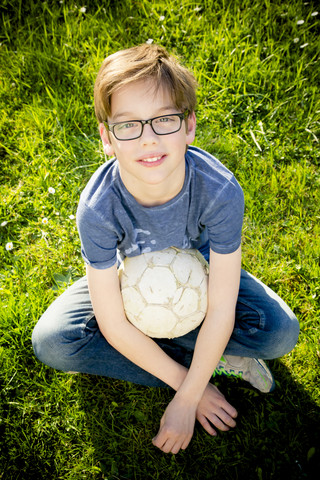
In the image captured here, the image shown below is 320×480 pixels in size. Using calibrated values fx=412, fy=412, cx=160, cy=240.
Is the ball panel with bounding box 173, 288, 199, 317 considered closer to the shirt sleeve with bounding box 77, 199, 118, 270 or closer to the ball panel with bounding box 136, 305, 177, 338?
the ball panel with bounding box 136, 305, 177, 338

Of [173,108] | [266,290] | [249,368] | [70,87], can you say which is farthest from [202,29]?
[249,368]

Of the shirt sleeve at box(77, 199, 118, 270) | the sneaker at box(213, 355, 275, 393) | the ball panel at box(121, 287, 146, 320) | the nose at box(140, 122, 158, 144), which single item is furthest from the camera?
the sneaker at box(213, 355, 275, 393)

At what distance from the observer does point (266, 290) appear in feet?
7.83

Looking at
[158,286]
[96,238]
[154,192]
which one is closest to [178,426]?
[158,286]

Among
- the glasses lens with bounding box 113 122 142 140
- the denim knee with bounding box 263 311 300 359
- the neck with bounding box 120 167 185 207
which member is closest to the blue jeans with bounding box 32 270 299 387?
the denim knee with bounding box 263 311 300 359

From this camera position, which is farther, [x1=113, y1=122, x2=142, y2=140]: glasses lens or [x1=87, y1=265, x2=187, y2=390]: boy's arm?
[x1=87, y1=265, x2=187, y2=390]: boy's arm

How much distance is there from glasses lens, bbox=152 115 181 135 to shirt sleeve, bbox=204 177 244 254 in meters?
0.38

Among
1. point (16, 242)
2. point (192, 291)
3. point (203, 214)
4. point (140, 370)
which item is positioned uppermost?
point (203, 214)

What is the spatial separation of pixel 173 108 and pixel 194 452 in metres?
1.82

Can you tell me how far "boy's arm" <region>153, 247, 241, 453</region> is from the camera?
2094 mm

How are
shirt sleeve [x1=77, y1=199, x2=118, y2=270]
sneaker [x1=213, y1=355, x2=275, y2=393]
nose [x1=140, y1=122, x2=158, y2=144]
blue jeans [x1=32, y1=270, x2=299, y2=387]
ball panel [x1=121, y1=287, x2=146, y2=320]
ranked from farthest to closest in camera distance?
1. sneaker [x1=213, y1=355, x2=275, y2=393]
2. blue jeans [x1=32, y1=270, x2=299, y2=387]
3. ball panel [x1=121, y1=287, x2=146, y2=320]
4. shirt sleeve [x1=77, y1=199, x2=118, y2=270]
5. nose [x1=140, y1=122, x2=158, y2=144]

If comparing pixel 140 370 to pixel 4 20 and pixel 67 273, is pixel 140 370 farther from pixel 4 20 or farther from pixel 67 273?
pixel 4 20

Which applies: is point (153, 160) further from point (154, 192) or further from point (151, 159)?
point (154, 192)

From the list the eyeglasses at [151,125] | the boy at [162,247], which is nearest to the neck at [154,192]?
the boy at [162,247]
